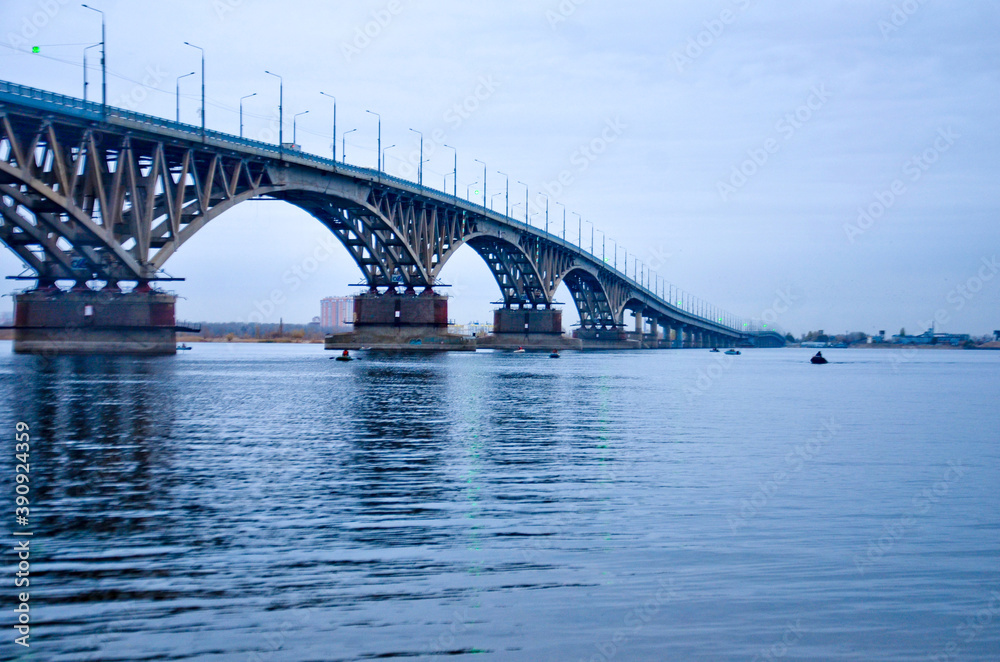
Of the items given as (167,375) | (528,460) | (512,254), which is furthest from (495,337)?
(528,460)

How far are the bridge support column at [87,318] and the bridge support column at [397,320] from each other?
43574 millimetres

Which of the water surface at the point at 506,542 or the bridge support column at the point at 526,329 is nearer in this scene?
the water surface at the point at 506,542

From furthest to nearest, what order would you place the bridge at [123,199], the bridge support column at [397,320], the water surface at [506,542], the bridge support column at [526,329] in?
the bridge support column at [526,329], the bridge support column at [397,320], the bridge at [123,199], the water surface at [506,542]

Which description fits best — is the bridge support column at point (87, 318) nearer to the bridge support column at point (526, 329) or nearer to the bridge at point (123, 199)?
the bridge at point (123, 199)

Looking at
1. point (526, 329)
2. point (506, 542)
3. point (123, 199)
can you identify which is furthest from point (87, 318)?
point (526, 329)

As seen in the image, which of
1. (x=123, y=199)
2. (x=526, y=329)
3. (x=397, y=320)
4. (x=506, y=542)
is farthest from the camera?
(x=526, y=329)

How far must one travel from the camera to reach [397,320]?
118 m

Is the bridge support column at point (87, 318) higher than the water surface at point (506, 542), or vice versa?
the bridge support column at point (87, 318)

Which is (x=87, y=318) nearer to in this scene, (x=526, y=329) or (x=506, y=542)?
(x=506, y=542)

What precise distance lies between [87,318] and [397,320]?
49.7 meters

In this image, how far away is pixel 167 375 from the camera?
55.3 meters

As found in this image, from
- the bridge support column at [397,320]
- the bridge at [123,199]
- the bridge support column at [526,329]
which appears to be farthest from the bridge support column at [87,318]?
the bridge support column at [526,329]

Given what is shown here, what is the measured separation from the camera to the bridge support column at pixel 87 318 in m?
71.4

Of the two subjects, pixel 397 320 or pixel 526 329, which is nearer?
pixel 397 320
